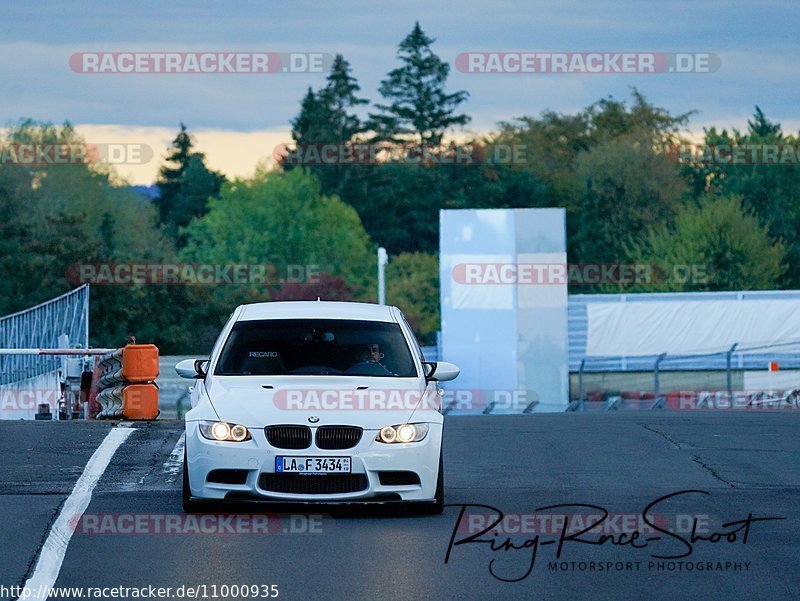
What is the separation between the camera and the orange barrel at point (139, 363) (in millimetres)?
20172

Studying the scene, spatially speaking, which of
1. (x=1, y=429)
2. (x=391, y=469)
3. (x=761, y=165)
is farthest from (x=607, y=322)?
(x=391, y=469)

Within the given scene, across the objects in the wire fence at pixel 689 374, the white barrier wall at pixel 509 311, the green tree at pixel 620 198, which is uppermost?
the green tree at pixel 620 198

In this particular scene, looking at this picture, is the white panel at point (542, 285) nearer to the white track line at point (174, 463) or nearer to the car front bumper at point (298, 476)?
the white track line at point (174, 463)

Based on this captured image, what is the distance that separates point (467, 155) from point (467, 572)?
116406mm

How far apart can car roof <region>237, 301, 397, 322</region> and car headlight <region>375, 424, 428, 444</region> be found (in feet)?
5.01

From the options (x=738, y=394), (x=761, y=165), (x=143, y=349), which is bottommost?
(x=738, y=394)

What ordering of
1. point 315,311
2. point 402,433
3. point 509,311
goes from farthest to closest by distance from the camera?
point 509,311, point 315,311, point 402,433

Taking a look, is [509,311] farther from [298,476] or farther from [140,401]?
[298,476]

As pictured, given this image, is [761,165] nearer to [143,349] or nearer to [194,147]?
[194,147]

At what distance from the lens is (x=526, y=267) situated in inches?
2643

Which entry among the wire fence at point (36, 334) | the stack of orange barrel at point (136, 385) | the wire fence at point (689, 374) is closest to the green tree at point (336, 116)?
the wire fence at point (689, 374)

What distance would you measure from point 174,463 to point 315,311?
2.93 metres

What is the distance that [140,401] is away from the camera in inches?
794

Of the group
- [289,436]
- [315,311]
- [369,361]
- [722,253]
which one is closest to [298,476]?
[289,436]
